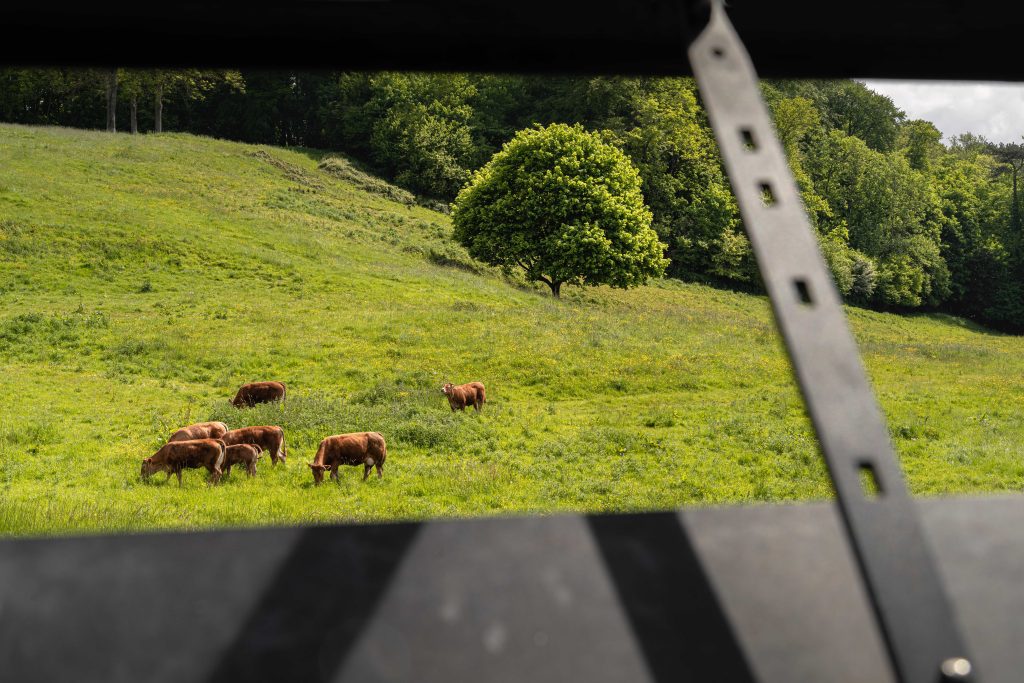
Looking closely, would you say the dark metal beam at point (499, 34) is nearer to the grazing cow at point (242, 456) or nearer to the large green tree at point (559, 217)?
the grazing cow at point (242, 456)

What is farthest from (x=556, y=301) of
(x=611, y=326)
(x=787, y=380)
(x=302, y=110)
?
(x=302, y=110)

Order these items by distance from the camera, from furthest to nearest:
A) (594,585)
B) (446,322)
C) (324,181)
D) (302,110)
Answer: (302,110) < (324,181) < (446,322) < (594,585)

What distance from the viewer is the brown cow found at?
1408 cm

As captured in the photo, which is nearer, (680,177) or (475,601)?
(475,601)

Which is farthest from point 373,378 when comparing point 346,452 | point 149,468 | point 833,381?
point 833,381

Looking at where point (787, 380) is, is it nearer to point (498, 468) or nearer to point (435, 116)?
point (498, 468)

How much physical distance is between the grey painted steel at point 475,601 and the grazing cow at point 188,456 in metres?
13.3

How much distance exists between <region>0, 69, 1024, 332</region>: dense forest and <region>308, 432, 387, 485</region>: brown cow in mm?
27632

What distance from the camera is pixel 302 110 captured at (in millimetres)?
45812

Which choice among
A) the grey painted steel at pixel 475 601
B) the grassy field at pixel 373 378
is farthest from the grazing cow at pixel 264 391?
the grey painted steel at pixel 475 601

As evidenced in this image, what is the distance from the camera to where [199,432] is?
546 inches

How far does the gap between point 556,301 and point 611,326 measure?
14.6 ft

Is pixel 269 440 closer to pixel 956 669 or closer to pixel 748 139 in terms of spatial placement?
pixel 748 139

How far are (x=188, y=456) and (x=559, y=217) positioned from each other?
2059 centimetres
